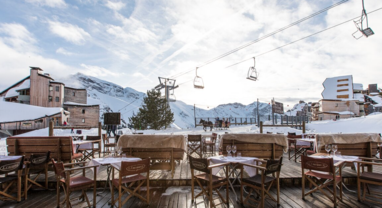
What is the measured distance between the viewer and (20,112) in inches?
1168

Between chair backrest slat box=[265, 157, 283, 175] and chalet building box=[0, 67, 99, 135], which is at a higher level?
chalet building box=[0, 67, 99, 135]

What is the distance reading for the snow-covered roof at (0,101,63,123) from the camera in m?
28.8

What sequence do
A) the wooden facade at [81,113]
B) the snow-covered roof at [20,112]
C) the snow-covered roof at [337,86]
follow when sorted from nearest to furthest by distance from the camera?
1. the snow-covered roof at [20,112]
2. the wooden facade at [81,113]
3. the snow-covered roof at [337,86]

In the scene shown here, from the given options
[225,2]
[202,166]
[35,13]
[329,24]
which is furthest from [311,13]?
[35,13]

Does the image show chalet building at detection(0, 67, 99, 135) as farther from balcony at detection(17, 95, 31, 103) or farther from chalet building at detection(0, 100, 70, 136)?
chalet building at detection(0, 100, 70, 136)

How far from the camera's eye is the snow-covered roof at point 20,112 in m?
28.8

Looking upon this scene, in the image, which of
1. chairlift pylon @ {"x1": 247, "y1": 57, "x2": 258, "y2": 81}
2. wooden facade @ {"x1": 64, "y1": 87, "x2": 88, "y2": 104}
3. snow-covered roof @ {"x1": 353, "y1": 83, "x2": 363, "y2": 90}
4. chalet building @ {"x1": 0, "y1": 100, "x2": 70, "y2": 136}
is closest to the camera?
chairlift pylon @ {"x1": 247, "y1": 57, "x2": 258, "y2": 81}

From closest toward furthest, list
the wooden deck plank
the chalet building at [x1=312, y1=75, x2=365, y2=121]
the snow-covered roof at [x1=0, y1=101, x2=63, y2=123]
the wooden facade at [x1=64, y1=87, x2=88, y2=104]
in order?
the wooden deck plank < the snow-covered roof at [x1=0, y1=101, x2=63, y2=123] < the wooden facade at [x1=64, y1=87, x2=88, y2=104] < the chalet building at [x1=312, y1=75, x2=365, y2=121]

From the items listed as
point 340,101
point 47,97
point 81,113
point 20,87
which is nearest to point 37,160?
point 81,113

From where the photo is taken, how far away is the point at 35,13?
25.6 feet

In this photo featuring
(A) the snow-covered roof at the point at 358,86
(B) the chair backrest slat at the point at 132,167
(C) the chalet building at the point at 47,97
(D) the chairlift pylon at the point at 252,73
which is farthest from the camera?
(A) the snow-covered roof at the point at 358,86

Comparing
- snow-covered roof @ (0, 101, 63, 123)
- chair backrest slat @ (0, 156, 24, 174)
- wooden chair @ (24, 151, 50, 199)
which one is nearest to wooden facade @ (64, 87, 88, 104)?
snow-covered roof @ (0, 101, 63, 123)

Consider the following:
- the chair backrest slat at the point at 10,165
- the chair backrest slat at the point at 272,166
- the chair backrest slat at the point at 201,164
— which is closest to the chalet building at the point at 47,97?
the chair backrest slat at the point at 10,165

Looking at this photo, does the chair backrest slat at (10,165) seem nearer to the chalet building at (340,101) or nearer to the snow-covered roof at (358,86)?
the chalet building at (340,101)
